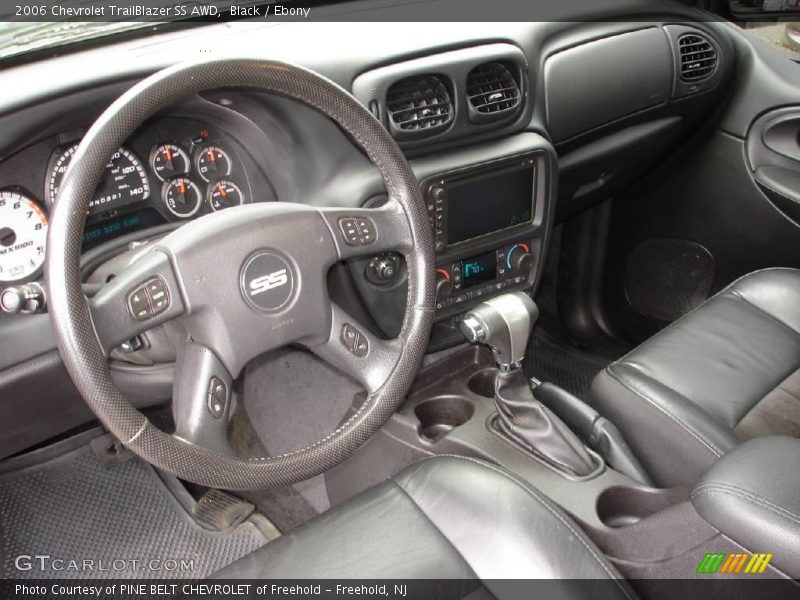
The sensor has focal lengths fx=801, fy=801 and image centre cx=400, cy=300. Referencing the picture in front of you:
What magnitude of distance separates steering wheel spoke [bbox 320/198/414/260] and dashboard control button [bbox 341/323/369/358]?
0.12 metres

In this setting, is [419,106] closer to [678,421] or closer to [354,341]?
[354,341]

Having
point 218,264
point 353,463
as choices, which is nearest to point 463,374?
point 353,463

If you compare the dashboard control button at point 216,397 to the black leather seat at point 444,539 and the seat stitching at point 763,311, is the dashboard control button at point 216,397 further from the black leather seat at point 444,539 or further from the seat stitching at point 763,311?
the seat stitching at point 763,311

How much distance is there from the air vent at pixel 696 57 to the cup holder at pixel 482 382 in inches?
41.8

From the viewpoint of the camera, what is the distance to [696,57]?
7.14 ft

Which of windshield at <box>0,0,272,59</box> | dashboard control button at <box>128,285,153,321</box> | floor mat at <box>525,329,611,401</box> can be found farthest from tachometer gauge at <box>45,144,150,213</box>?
floor mat at <box>525,329,611,401</box>

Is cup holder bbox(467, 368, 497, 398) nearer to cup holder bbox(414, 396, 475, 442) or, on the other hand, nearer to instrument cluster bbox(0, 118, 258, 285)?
cup holder bbox(414, 396, 475, 442)

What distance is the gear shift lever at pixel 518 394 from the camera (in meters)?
1.30

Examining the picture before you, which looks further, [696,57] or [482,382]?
[696,57]

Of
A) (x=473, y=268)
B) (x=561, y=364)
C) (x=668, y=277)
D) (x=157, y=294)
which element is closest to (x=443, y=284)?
(x=473, y=268)

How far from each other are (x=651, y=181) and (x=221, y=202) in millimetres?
1523

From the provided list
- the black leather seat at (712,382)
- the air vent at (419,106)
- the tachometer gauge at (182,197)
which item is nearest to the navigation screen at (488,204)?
the air vent at (419,106)

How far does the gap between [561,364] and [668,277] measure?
0.42 metres

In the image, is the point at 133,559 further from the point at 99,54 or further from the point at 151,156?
the point at 99,54
